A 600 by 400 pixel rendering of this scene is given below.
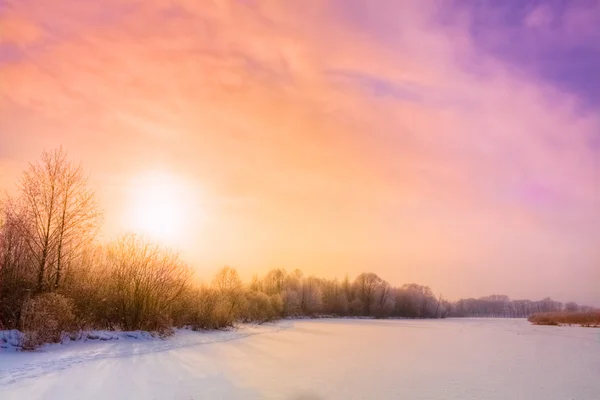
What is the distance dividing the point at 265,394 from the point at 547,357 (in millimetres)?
11743

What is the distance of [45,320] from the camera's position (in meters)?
11.0

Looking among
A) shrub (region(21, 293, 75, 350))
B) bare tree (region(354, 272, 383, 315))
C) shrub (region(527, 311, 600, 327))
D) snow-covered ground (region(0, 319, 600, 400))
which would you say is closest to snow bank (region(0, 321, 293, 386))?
snow-covered ground (region(0, 319, 600, 400))

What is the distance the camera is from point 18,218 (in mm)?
13961

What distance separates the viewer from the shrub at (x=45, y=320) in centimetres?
1038

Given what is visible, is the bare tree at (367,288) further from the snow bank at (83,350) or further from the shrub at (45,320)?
the shrub at (45,320)

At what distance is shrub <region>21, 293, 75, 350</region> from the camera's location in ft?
34.0

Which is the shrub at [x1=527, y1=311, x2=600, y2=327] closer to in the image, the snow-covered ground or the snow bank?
the snow-covered ground

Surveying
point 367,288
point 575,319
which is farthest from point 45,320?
point 367,288

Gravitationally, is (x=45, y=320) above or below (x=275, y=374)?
above

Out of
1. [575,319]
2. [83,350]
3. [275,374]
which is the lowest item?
[575,319]

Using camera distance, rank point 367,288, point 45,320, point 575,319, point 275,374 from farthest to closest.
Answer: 1. point 367,288
2. point 575,319
3. point 45,320
4. point 275,374

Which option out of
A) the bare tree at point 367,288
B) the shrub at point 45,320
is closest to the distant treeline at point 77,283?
the shrub at point 45,320

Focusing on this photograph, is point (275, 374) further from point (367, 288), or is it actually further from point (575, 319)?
point (367, 288)

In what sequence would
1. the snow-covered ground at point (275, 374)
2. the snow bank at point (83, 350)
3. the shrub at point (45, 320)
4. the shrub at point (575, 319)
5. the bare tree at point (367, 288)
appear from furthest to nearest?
the bare tree at point (367, 288), the shrub at point (575, 319), the shrub at point (45, 320), the snow bank at point (83, 350), the snow-covered ground at point (275, 374)
